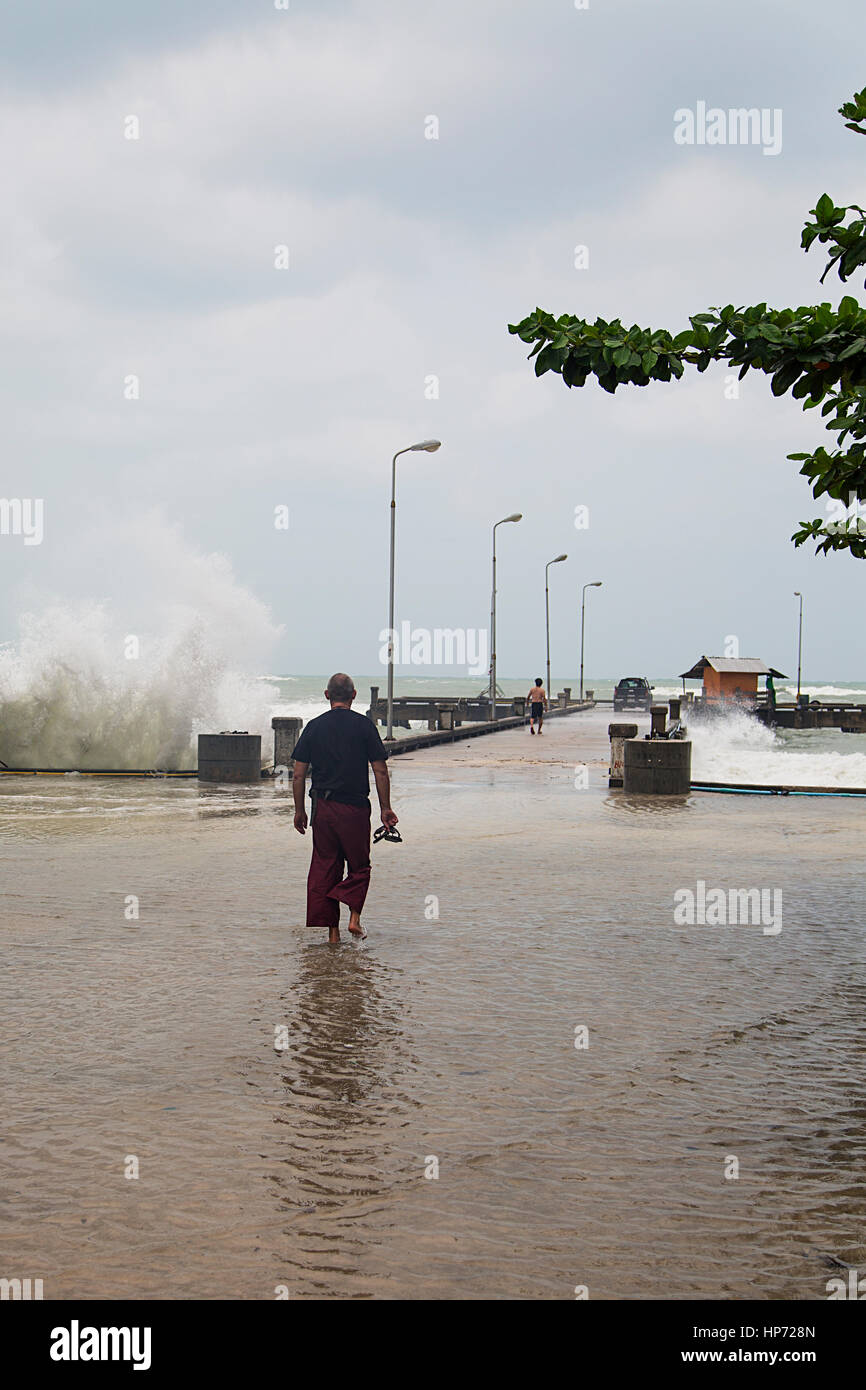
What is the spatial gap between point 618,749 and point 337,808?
14.5 m

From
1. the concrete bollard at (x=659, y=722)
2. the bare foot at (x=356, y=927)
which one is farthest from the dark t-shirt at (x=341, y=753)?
the concrete bollard at (x=659, y=722)

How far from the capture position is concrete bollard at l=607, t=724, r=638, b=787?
73.0 feet

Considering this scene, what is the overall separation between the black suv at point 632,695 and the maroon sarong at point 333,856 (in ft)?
221

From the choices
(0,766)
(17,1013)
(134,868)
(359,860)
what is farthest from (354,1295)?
(0,766)

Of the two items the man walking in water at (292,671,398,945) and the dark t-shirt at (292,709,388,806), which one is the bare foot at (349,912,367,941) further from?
the dark t-shirt at (292,709,388,806)

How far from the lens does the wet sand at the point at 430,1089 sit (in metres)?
3.89

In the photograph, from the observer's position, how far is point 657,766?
21.2m

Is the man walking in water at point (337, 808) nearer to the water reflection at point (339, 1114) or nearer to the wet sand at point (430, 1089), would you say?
the wet sand at point (430, 1089)

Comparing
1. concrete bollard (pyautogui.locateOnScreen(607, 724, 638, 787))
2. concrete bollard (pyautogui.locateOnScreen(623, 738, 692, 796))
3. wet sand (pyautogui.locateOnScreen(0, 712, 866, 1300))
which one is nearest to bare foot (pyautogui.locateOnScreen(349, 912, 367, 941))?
wet sand (pyautogui.locateOnScreen(0, 712, 866, 1300))

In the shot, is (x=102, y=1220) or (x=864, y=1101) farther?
(x=864, y=1101)

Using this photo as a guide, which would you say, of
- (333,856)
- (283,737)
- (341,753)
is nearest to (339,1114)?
(333,856)

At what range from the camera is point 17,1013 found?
6785 mm
